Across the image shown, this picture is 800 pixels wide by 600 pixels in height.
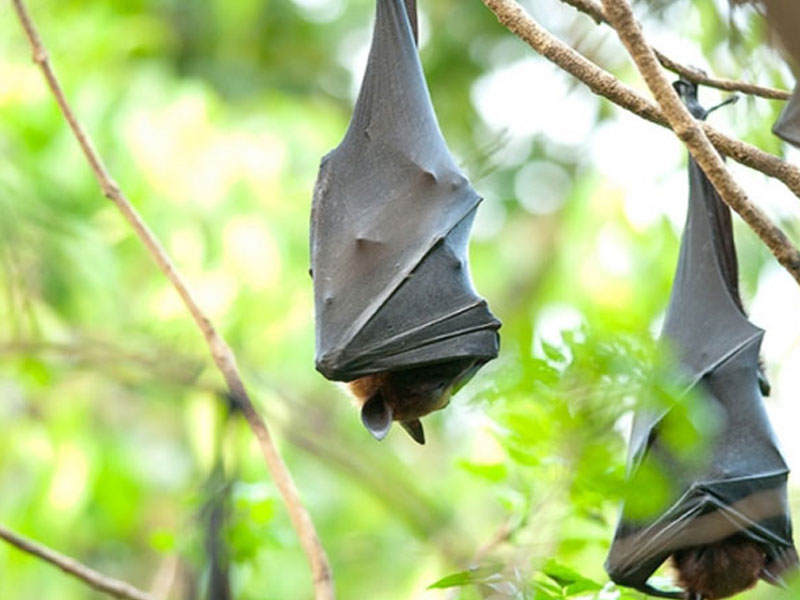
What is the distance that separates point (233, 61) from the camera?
36.1 feet

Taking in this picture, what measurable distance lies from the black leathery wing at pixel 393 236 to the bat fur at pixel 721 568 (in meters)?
0.98

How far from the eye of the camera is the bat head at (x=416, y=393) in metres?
2.96

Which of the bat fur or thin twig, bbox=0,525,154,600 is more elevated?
thin twig, bbox=0,525,154,600

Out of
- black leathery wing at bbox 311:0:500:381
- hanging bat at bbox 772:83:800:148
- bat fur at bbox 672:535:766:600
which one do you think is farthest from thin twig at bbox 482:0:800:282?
bat fur at bbox 672:535:766:600

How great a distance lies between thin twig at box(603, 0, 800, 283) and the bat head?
30.8 inches

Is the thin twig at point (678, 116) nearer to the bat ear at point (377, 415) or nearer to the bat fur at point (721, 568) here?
the bat ear at point (377, 415)

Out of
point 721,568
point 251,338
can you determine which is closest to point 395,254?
point 721,568

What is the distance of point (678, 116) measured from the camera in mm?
2334

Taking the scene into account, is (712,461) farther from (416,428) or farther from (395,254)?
(395,254)

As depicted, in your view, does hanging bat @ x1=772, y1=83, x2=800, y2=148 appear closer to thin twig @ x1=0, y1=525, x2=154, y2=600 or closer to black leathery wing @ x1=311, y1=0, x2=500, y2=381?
black leathery wing @ x1=311, y1=0, x2=500, y2=381

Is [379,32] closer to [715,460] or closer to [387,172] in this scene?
[387,172]

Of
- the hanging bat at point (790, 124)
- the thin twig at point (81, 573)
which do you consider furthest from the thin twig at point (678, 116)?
the thin twig at point (81, 573)

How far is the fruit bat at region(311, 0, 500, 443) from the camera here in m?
2.94

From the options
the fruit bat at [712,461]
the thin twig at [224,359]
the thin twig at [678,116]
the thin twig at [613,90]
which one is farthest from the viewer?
the fruit bat at [712,461]
